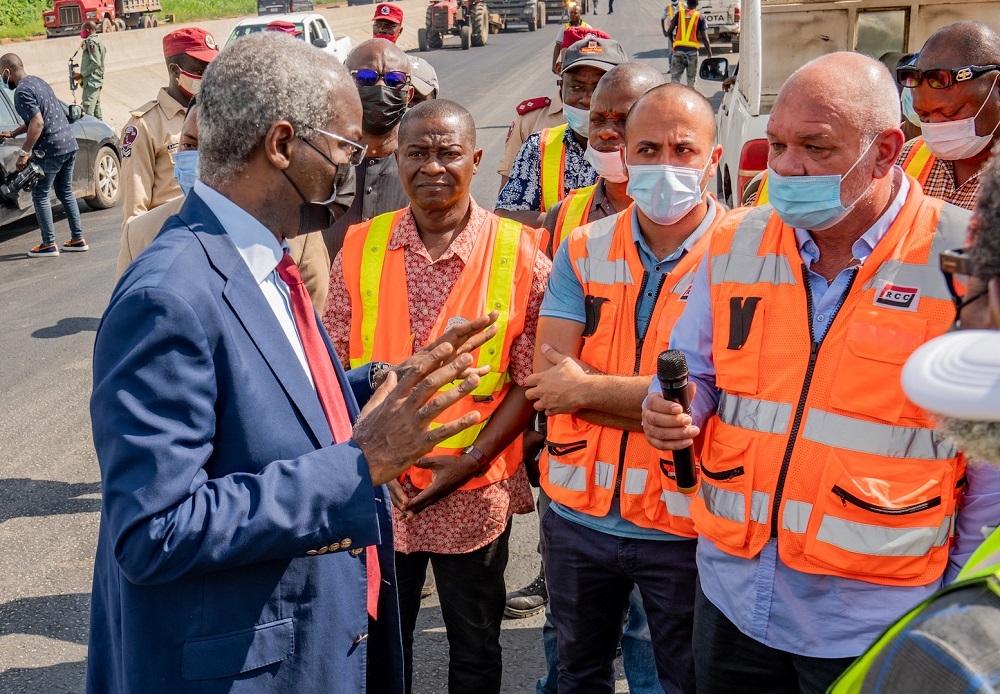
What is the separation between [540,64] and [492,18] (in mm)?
12621

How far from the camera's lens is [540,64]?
29141 mm

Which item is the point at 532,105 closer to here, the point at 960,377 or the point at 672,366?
the point at 672,366

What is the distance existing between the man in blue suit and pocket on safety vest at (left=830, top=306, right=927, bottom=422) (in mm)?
853

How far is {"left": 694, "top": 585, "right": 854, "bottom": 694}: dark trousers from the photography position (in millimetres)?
2471

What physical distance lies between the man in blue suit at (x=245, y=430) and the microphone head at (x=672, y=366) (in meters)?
0.44

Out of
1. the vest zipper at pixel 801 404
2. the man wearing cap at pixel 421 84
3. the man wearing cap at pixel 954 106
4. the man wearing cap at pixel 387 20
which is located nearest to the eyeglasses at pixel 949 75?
the man wearing cap at pixel 954 106

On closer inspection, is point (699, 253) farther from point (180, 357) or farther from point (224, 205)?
point (180, 357)

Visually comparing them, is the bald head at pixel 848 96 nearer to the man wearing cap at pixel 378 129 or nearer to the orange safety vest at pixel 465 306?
the orange safety vest at pixel 465 306

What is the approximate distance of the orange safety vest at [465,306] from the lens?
3.37 meters

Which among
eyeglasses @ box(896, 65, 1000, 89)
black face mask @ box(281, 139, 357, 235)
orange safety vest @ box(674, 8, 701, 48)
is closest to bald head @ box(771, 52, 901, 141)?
black face mask @ box(281, 139, 357, 235)

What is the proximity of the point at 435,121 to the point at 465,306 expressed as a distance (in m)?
0.73

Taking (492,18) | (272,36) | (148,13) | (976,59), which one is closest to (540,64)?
(492,18)

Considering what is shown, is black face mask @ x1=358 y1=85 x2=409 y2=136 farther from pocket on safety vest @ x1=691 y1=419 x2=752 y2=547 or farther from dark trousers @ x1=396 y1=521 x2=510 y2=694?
pocket on safety vest @ x1=691 y1=419 x2=752 y2=547

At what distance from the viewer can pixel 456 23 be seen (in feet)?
115
